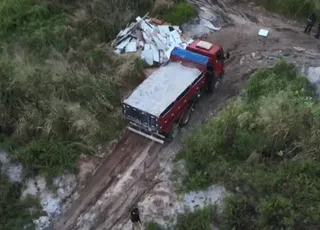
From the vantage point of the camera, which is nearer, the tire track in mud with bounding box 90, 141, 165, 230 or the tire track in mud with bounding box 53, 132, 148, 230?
the tire track in mud with bounding box 90, 141, 165, 230

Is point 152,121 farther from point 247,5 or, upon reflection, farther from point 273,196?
point 247,5

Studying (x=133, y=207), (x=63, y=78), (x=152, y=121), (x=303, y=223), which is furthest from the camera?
(x=63, y=78)

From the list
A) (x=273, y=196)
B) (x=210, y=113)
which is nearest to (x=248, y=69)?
(x=210, y=113)

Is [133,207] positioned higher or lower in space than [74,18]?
lower

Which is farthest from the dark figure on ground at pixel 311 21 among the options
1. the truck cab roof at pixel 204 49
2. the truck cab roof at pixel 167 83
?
the truck cab roof at pixel 167 83

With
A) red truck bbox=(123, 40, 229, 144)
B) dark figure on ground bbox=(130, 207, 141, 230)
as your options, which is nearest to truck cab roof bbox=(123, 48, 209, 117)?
red truck bbox=(123, 40, 229, 144)

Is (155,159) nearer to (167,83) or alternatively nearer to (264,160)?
(167,83)

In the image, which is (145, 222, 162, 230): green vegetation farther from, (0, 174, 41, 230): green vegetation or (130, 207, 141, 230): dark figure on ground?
(0, 174, 41, 230): green vegetation
